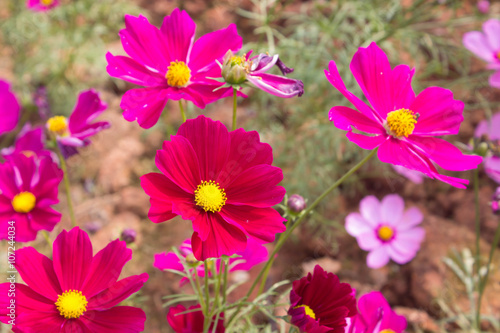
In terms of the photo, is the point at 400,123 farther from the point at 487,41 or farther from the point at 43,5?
the point at 43,5

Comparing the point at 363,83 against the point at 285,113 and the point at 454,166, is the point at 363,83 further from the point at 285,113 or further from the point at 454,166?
the point at 285,113

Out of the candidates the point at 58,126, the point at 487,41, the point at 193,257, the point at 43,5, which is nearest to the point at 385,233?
the point at 487,41

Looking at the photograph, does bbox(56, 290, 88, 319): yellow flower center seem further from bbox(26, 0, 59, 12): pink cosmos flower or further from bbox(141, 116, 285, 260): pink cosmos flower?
bbox(26, 0, 59, 12): pink cosmos flower

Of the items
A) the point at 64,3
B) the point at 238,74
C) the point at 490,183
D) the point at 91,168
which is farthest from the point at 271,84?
the point at 64,3

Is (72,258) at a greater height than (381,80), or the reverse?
(72,258)

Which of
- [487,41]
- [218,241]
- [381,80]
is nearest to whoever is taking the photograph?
[218,241]

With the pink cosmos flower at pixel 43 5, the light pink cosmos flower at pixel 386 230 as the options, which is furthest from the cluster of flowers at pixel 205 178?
the pink cosmos flower at pixel 43 5

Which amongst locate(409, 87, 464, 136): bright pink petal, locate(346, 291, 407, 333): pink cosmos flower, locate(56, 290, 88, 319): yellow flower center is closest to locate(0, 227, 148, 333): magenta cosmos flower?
locate(56, 290, 88, 319): yellow flower center
